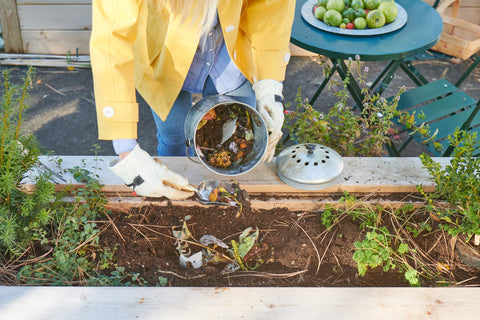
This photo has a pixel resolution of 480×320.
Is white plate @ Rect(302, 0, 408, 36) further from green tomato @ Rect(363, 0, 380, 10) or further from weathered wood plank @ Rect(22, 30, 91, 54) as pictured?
weathered wood plank @ Rect(22, 30, 91, 54)

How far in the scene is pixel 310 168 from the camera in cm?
176

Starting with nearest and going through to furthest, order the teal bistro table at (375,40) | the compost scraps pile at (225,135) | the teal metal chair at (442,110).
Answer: the compost scraps pile at (225,135)
the teal bistro table at (375,40)
the teal metal chair at (442,110)

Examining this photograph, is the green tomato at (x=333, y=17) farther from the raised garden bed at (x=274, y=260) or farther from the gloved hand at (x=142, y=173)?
the gloved hand at (x=142, y=173)

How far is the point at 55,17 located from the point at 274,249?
11.8 feet

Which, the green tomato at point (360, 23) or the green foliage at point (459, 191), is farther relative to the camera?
the green tomato at point (360, 23)

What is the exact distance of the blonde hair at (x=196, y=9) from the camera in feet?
4.88

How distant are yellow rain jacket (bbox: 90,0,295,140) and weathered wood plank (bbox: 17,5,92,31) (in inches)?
107

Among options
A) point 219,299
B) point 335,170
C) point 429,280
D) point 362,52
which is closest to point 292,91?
point 362,52

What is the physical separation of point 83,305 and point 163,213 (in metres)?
0.52

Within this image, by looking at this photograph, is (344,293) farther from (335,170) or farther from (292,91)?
(292,91)

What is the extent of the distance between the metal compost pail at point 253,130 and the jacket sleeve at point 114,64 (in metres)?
0.24

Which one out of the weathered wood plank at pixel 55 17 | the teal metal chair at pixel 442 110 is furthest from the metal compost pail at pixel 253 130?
the weathered wood plank at pixel 55 17

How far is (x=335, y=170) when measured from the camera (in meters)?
1.76

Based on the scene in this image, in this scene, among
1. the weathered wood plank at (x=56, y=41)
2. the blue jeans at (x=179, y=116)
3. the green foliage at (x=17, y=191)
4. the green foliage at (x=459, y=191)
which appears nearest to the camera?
the green foliage at (x=17, y=191)
